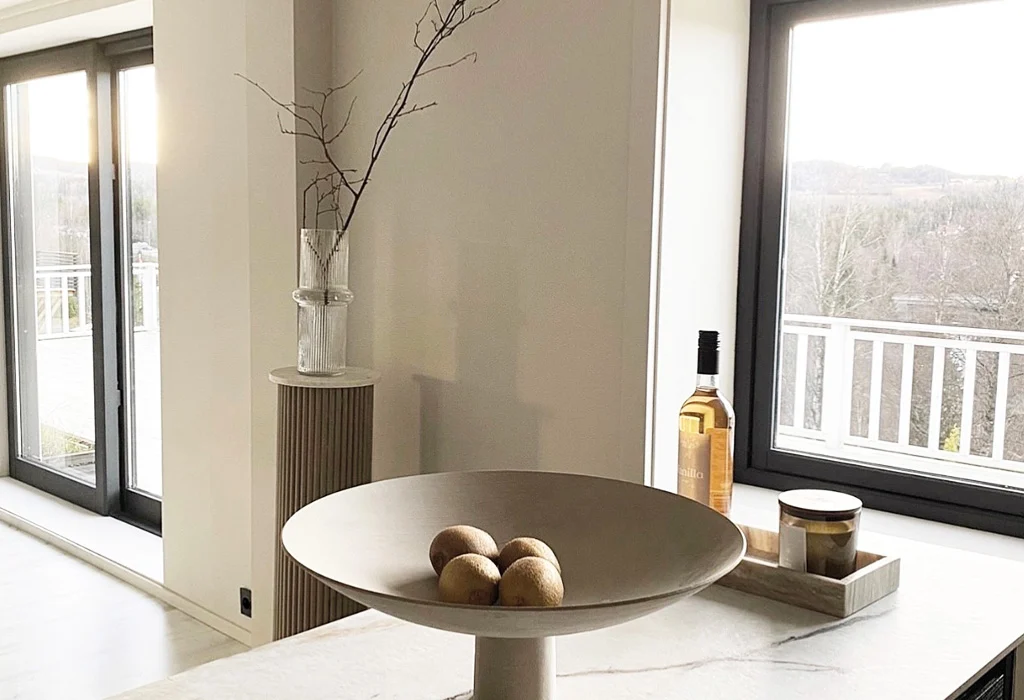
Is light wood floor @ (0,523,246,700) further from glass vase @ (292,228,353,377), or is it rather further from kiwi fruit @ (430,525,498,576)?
kiwi fruit @ (430,525,498,576)

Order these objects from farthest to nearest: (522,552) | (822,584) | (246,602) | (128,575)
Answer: (128,575) < (246,602) < (822,584) < (522,552)

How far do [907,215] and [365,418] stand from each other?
4.08ft

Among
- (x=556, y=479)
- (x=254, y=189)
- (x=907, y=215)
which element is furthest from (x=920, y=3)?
(x=254, y=189)

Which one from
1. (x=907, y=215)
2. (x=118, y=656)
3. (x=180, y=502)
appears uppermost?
(x=907, y=215)

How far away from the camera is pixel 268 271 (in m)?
2.78

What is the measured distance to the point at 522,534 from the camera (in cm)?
132

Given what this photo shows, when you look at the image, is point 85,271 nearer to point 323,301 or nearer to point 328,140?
point 328,140

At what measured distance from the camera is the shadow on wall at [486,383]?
2.27 m

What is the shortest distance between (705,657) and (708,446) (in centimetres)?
41

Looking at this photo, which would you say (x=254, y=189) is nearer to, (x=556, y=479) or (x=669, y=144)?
(x=669, y=144)

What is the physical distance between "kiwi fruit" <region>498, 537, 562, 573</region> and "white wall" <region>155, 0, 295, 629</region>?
66.2 inches

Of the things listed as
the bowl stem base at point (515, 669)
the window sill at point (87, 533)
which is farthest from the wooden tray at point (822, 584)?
the window sill at point (87, 533)

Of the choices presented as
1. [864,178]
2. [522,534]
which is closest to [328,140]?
[864,178]

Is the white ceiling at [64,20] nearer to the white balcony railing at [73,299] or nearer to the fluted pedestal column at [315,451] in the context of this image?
the white balcony railing at [73,299]
